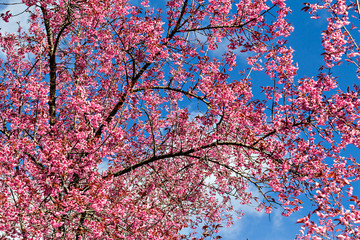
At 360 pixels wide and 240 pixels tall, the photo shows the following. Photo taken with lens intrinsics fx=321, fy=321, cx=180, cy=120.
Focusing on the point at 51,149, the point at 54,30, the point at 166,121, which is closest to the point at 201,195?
the point at 166,121

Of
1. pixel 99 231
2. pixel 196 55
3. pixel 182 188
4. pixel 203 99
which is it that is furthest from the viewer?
pixel 182 188

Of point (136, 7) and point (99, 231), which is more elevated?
point (136, 7)

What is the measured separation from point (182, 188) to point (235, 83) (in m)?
4.61

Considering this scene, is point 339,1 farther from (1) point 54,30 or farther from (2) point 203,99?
(1) point 54,30

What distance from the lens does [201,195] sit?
13.3 m

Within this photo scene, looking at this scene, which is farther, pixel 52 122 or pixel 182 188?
pixel 182 188

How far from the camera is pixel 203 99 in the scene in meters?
9.86

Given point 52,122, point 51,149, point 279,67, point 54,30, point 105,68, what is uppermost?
point 54,30

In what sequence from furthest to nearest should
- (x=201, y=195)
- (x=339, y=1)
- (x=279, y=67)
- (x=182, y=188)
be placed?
(x=201, y=195) < (x=182, y=188) < (x=279, y=67) < (x=339, y=1)

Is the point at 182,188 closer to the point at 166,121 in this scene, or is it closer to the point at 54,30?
the point at 166,121

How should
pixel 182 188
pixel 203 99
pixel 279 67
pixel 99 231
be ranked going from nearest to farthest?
pixel 99 231 < pixel 279 67 < pixel 203 99 < pixel 182 188

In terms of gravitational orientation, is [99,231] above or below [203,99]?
below

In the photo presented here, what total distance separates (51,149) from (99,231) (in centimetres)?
231

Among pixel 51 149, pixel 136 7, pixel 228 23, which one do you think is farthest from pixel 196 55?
pixel 51 149
